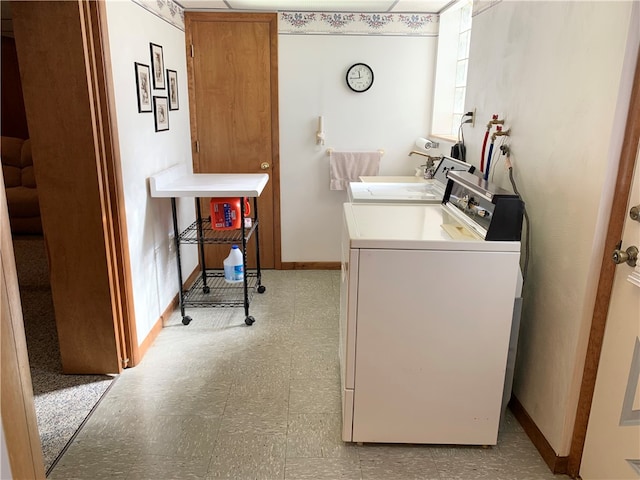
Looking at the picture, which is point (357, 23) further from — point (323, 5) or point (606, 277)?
point (606, 277)

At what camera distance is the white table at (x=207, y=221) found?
108 inches

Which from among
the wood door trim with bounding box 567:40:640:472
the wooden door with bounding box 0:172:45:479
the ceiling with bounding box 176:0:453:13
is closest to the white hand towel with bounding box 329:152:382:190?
the ceiling with bounding box 176:0:453:13

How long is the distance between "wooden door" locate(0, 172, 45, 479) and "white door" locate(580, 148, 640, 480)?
1.76m

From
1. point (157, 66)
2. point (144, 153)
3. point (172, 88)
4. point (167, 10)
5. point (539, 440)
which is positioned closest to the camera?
point (539, 440)

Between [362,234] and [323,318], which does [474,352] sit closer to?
[362,234]

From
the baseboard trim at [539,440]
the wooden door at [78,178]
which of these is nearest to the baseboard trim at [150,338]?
the wooden door at [78,178]

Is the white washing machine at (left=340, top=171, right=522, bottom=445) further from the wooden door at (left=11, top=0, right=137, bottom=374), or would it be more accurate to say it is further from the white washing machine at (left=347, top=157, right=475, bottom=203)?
the wooden door at (left=11, top=0, right=137, bottom=374)

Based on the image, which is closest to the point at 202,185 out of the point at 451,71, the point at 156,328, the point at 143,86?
the point at 143,86

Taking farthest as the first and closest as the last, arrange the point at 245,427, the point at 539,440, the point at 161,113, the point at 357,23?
the point at 357,23
the point at 161,113
the point at 245,427
the point at 539,440

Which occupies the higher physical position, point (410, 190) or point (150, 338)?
point (410, 190)

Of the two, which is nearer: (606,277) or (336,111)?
(606,277)

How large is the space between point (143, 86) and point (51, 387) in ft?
5.50

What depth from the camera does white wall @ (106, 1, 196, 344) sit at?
2.35m

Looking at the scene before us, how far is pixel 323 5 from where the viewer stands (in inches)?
131
